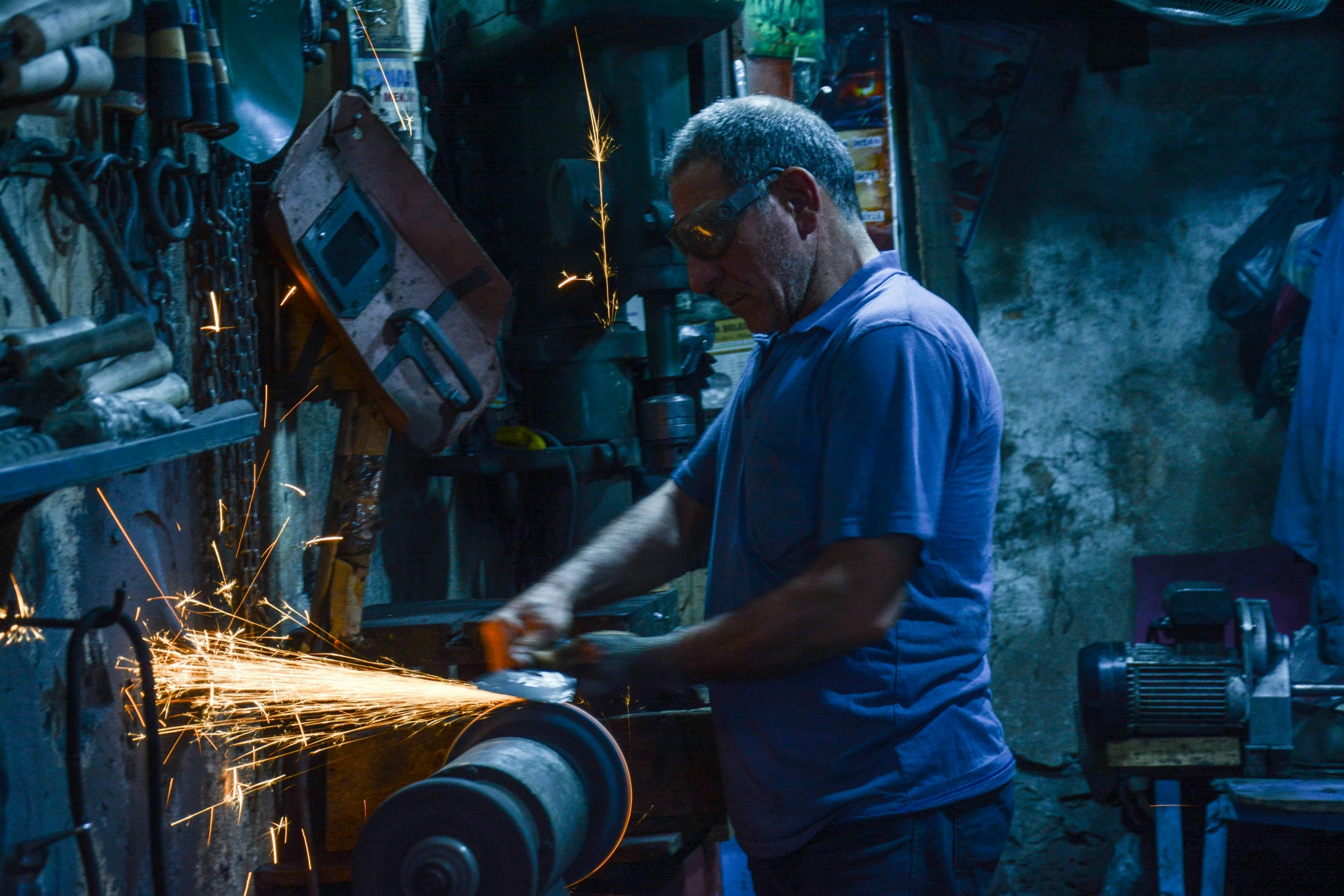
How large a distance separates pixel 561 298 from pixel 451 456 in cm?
78

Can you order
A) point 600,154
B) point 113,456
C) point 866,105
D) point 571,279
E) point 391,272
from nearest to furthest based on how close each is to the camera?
point 113,456, point 391,272, point 600,154, point 571,279, point 866,105

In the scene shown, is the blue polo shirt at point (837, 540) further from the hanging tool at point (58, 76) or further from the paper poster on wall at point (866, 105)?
the paper poster on wall at point (866, 105)

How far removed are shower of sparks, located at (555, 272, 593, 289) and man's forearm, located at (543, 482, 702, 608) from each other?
1.88 meters

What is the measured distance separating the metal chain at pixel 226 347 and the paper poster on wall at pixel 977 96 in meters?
3.95

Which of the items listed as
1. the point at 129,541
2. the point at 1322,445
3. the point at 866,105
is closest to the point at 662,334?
the point at 866,105

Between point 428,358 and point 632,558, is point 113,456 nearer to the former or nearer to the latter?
point 632,558

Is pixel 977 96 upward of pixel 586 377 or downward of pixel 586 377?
upward

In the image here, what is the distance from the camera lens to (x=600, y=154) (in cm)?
418

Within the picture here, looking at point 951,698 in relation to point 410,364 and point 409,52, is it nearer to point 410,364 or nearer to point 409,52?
point 410,364

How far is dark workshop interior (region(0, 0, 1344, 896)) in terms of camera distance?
1.93m

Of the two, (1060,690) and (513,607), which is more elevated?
(513,607)

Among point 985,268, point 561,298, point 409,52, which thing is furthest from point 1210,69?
point 409,52

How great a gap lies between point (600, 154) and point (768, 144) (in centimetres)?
219

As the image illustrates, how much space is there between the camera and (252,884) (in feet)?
9.04
